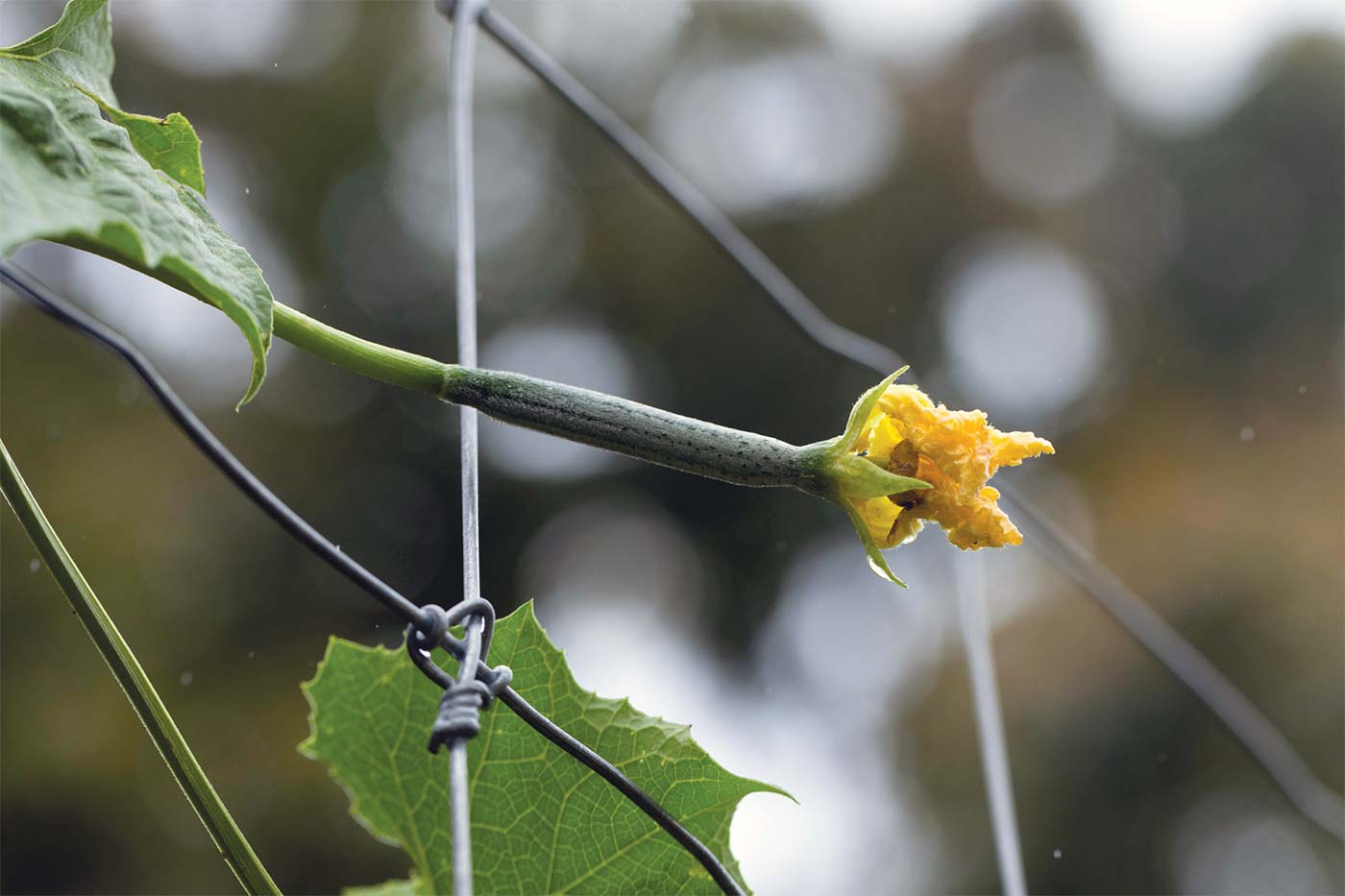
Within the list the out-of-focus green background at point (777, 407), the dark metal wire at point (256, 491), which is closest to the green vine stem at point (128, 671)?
the dark metal wire at point (256, 491)

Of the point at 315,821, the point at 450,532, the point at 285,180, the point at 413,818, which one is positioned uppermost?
the point at 285,180

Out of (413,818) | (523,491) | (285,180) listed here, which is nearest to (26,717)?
(523,491)

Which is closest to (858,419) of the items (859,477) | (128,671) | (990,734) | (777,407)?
(859,477)

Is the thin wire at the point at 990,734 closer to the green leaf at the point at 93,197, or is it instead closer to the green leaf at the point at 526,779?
the green leaf at the point at 526,779

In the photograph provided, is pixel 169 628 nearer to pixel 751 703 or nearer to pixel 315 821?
pixel 315 821

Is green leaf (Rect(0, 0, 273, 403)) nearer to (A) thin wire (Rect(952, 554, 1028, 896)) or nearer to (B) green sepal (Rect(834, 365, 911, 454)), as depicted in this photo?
(B) green sepal (Rect(834, 365, 911, 454))

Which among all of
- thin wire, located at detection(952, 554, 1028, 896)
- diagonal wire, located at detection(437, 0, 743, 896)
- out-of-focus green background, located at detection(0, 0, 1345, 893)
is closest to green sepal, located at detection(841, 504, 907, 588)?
diagonal wire, located at detection(437, 0, 743, 896)

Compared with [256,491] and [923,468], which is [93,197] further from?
[923,468]
